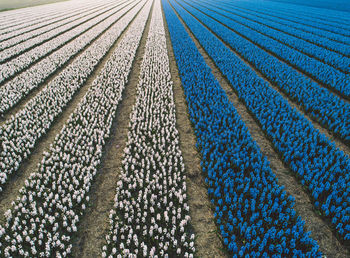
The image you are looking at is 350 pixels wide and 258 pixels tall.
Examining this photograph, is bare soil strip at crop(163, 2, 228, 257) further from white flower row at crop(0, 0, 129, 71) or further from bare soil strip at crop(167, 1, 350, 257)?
white flower row at crop(0, 0, 129, 71)

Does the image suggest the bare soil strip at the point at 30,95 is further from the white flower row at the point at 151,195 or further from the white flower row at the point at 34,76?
the white flower row at the point at 151,195

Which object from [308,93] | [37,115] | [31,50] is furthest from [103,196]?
[31,50]

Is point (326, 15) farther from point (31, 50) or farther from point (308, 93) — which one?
point (31, 50)

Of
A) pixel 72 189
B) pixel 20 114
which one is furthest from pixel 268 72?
pixel 20 114

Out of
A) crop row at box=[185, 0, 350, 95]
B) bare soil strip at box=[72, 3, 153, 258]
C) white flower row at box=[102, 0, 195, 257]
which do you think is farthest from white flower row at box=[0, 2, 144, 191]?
crop row at box=[185, 0, 350, 95]

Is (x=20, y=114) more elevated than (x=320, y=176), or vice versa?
(x=20, y=114)

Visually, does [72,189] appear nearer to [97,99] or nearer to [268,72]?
[97,99]
